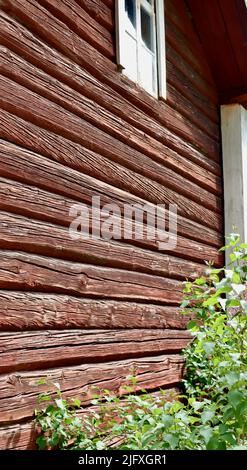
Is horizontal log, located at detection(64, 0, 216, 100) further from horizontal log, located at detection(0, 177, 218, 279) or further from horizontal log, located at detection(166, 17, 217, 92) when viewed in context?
horizontal log, located at detection(0, 177, 218, 279)

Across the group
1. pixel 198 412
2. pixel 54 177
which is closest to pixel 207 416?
pixel 198 412

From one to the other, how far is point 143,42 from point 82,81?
1.26m

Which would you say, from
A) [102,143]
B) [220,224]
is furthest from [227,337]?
[220,224]

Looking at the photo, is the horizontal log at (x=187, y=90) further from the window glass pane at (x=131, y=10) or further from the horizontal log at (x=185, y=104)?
the window glass pane at (x=131, y=10)

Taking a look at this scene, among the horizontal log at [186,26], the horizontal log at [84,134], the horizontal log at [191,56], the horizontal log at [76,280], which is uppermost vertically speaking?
the horizontal log at [186,26]

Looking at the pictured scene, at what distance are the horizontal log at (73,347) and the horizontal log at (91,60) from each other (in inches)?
58.6

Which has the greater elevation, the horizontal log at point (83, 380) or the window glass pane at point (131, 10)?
the window glass pane at point (131, 10)

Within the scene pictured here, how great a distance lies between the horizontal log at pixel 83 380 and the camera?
111 inches

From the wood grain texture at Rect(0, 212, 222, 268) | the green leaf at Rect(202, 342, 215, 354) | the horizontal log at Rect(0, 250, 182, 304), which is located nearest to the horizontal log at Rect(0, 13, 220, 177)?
the wood grain texture at Rect(0, 212, 222, 268)

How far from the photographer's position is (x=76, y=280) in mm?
3438

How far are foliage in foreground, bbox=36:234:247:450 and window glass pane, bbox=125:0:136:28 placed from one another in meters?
2.34

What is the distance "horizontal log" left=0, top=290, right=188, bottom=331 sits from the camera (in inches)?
114

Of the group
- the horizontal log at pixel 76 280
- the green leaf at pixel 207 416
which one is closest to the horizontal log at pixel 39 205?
the horizontal log at pixel 76 280
